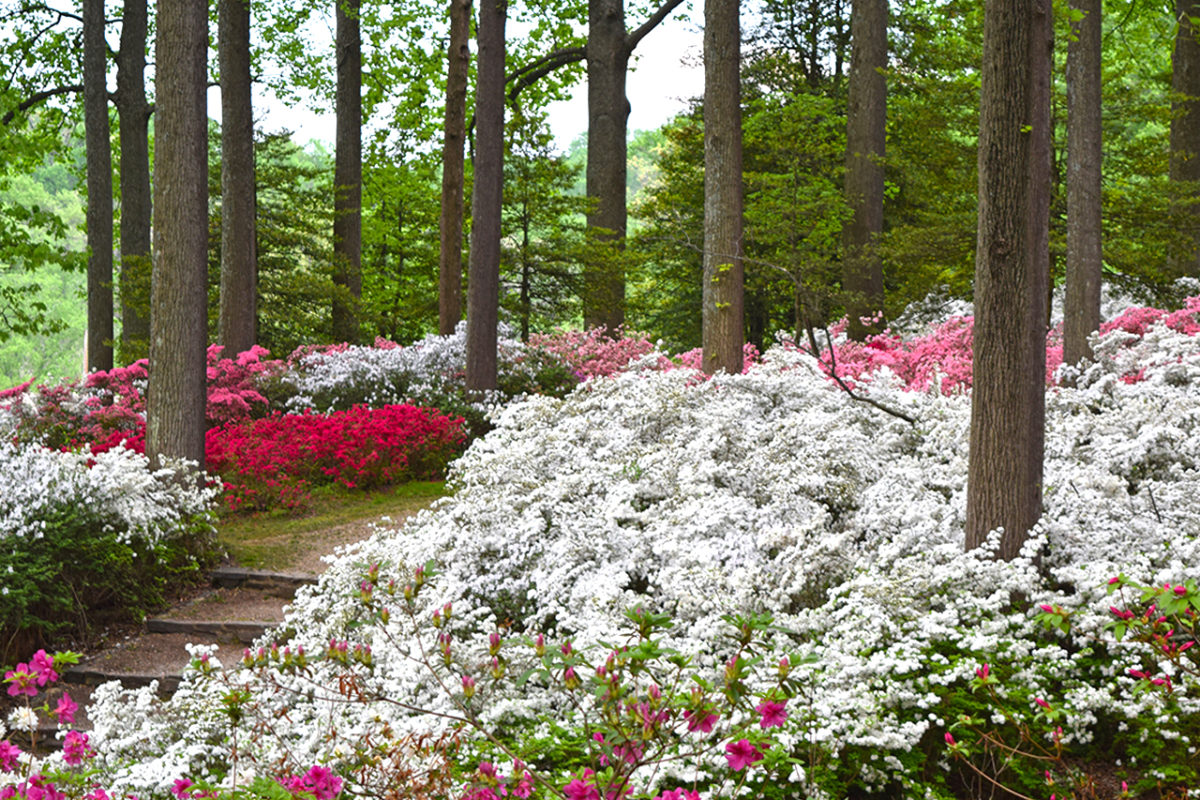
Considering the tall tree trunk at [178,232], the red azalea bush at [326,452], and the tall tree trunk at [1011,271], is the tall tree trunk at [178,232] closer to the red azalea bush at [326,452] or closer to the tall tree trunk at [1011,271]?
the red azalea bush at [326,452]

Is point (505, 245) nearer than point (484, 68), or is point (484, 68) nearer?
point (484, 68)

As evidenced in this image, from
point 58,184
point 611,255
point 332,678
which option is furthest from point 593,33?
point 58,184

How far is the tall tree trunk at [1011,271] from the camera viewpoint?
3.83 m

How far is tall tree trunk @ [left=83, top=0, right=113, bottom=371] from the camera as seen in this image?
14.2 m

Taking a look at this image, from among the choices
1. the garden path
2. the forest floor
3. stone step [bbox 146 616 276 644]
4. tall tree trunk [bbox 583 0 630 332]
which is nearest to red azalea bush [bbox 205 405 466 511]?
the forest floor

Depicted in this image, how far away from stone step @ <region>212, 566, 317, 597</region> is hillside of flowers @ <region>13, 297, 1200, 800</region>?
2.78 ft

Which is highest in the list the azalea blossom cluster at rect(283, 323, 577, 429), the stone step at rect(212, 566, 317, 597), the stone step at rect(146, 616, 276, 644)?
the azalea blossom cluster at rect(283, 323, 577, 429)

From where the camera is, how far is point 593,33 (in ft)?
45.5

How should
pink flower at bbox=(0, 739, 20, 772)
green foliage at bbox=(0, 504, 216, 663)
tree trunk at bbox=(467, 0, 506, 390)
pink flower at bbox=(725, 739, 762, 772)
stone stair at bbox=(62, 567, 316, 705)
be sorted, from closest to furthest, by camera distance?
pink flower at bbox=(725, 739, 762, 772), pink flower at bbox=(0, 739, 20, 772), green foliage at bbox=(0, 504, 216, 663), stone stair at bbox=(62, 567, 316, 705), tree trunk at bbox=(467, 0, 506, 390)

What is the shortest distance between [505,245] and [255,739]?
1270cm

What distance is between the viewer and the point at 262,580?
21.4 feet

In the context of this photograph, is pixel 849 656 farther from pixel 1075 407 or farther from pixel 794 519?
pixel 1075 407

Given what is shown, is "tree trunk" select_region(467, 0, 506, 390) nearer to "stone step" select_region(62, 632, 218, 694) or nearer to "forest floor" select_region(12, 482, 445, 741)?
"forest floor" select_region(12, 482, 445, 741)

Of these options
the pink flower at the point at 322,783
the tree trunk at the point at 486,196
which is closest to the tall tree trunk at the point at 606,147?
the tree trunk at the point at 486,196
